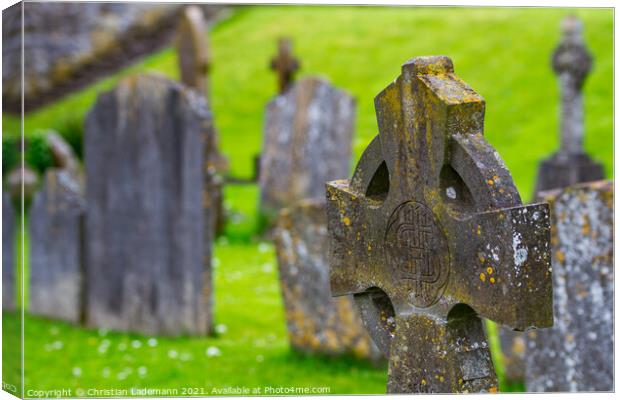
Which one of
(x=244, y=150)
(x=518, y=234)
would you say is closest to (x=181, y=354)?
(x=518, y=234)

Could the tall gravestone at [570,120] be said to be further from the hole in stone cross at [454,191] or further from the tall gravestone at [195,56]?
the hole in stone cross at [454,191]

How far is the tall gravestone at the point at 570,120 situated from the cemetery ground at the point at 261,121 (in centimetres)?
107

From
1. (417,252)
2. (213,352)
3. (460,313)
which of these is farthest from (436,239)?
(213,352)

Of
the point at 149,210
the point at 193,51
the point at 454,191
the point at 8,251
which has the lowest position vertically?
the point at 454,191

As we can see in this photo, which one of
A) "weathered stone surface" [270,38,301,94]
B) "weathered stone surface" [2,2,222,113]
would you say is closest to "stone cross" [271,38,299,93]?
"weathered stone surface" [270,38,301,94]

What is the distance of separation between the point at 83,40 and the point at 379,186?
1983cm

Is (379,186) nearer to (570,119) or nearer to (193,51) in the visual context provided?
(570,119)

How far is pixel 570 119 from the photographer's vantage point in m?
13.1

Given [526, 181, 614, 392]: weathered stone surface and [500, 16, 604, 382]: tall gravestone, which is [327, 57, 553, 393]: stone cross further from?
[500, 16, 604, 382]: tall gravestone

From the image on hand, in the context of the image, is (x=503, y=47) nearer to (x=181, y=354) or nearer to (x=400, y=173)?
(x=181, y=354)

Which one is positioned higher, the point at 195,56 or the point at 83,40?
the point at 83,40

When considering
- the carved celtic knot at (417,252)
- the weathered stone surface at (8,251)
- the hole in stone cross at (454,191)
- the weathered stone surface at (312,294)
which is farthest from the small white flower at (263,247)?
the hole in stone cross at (454,191)

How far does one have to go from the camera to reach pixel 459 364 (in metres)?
4.25

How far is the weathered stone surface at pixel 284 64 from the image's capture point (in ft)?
55.0
